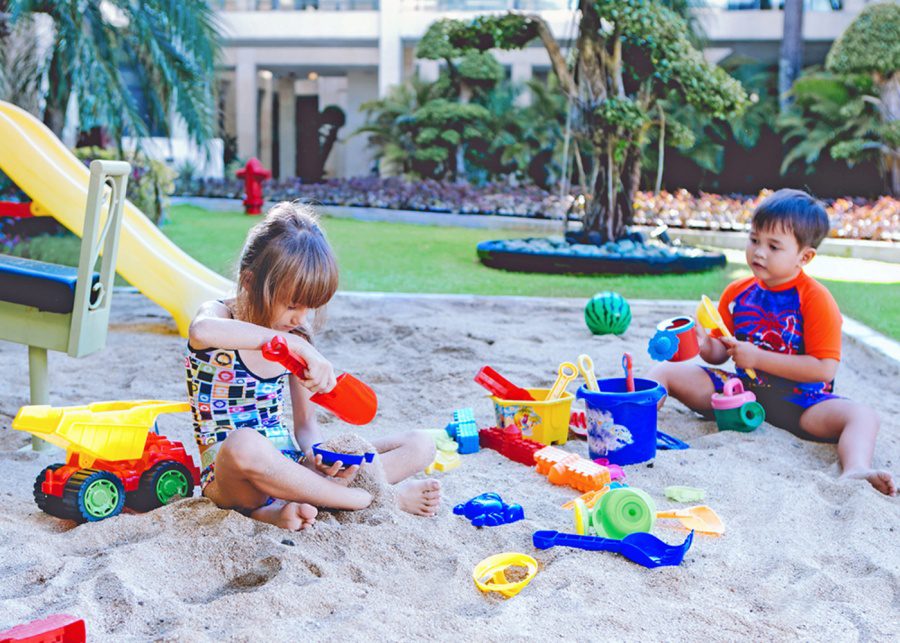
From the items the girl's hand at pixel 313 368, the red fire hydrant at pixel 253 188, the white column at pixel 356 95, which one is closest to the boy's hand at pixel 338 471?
the girl's hand at pixel 313 368

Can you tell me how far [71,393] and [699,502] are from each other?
2.52 meters

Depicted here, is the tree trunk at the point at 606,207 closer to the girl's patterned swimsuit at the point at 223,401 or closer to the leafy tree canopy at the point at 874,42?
A: the leafy tree canopy at the point at 874,42

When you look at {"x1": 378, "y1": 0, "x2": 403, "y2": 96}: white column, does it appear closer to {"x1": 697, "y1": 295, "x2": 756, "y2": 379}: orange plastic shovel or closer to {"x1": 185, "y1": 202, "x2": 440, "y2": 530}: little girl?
{"x1": 697, "y1": 295, "x2": 756, "y2": 379}: orange plastic shovel

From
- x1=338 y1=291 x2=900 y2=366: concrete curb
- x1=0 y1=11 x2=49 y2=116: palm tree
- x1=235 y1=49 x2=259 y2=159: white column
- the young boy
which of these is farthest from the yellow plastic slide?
x1=235 y1=49 x2=259 y2=159: white column

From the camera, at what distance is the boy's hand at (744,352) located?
11.4 ft

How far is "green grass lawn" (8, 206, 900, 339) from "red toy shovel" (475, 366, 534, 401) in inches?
111

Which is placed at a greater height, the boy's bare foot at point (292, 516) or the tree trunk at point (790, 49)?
the tree trunk at point (790, 49)

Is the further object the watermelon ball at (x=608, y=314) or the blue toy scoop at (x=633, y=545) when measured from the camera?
the watermelon ball at (x=608, y=314)

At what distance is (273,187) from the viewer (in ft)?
57.6

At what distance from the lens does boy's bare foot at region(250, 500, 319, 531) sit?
237 cm

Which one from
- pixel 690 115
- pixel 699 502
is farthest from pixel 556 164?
pixel 699 502

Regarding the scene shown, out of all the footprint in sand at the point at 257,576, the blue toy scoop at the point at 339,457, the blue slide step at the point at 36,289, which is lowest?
the footprint in sand at the point at 257,576

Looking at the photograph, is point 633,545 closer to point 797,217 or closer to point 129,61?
point 797,217

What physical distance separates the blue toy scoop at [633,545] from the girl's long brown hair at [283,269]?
83cm
